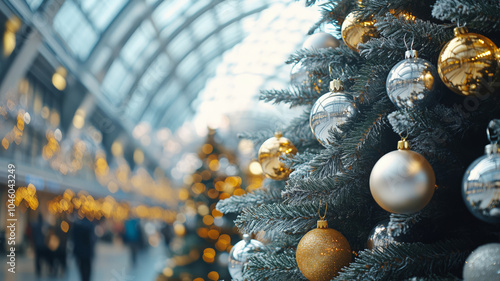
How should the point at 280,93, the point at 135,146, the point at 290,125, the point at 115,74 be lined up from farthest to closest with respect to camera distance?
the point at 135,146 → the point at 115,74 → the point at 290,125 → the point at 280,93

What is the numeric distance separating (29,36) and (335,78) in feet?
36.3

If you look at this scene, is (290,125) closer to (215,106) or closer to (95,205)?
(95,205)

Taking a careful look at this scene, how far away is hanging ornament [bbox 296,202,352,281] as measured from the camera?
50.1 inches

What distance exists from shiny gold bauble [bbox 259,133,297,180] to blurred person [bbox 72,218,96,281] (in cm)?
554

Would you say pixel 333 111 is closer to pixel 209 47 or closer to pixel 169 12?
pixel 169 12

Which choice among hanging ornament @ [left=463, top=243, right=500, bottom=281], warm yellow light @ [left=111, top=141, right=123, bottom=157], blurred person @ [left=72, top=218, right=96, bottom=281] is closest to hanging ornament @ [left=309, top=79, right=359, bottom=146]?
hanging ornament @ [left=463, top=243, right=500, bottom=281]

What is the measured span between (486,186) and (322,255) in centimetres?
52

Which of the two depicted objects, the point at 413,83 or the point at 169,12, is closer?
the point at 413,83

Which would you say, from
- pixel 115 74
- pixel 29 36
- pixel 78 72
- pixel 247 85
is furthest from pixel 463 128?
pixel 247 85

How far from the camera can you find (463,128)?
123 centimetres

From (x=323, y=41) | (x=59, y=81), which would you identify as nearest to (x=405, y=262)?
(x=323, y=41)

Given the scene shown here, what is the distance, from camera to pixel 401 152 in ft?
3.57

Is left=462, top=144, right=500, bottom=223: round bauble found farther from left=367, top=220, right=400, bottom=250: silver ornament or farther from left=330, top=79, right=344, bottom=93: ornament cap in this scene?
left=330, top=79, right=344, bottom=93: ornament cap

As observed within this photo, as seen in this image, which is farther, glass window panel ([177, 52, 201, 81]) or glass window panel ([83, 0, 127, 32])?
glass window panel ([177, 52, 201, 81])
